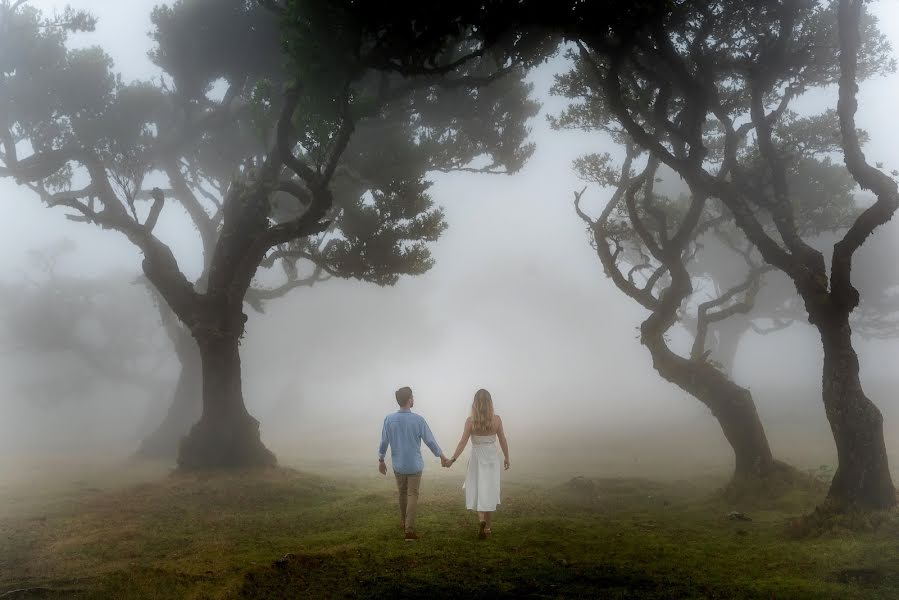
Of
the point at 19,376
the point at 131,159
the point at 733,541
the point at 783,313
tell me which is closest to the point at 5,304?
the point at 19,376

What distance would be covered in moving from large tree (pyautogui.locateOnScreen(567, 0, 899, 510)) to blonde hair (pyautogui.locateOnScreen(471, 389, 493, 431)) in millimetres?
6108

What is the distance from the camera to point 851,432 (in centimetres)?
1010

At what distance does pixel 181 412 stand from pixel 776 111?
24.5 m

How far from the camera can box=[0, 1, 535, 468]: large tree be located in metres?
14.6

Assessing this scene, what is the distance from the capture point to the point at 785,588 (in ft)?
21.3

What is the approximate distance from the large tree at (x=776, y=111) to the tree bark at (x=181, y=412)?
20.1 m

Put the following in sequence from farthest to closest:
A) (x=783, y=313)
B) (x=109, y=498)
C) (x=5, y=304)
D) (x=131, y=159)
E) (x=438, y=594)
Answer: (x=5, y=304), (x=783, y=313), (x=131, y=159), (x=109, y=498), (x=438, y=594)

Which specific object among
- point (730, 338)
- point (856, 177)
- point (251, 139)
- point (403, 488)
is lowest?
point (403, 488)

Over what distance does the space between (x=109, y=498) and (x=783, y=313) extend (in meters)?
41.5

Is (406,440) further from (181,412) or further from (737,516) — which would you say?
(181,412)

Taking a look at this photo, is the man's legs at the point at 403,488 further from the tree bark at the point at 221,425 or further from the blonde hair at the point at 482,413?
the tree bark at the point at 221,425

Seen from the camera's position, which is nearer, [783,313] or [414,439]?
[414,439]

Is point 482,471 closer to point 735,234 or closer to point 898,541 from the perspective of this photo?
point 898,541

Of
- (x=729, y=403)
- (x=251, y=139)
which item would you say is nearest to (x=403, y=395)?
(x=729, y=403)
